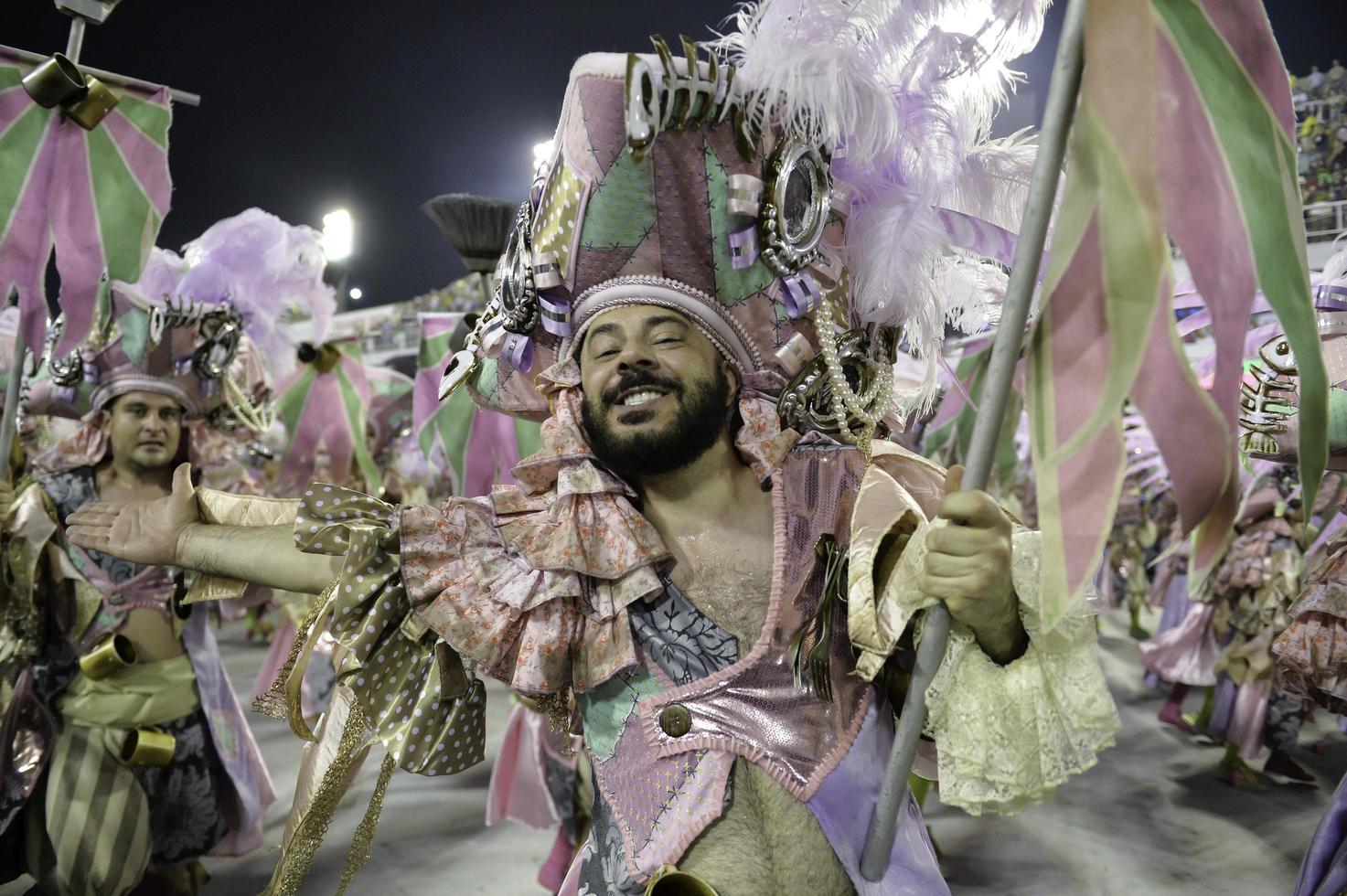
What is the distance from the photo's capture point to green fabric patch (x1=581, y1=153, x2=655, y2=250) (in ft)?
5.20

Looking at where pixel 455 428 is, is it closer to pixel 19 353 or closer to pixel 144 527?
pixel 19 353

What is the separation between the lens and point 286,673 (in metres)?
1.81

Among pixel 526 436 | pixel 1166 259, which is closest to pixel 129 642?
pixel 526 436

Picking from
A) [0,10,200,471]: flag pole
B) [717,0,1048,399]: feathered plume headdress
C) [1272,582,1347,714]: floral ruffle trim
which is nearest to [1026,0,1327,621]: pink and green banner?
[717,0,1048,399]: feathered plume headdress

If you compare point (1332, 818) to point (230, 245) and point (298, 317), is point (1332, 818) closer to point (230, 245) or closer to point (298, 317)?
point (230, 245)

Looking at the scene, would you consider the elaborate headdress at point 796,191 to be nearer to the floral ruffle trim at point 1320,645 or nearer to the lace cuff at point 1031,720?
the lace cuff at point 1031,720

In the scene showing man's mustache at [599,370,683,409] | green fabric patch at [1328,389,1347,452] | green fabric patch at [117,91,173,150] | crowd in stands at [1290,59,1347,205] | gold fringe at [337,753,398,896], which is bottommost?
gold fringe at [337,753,398,896]

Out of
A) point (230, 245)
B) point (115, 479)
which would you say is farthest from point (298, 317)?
point (115, 479)

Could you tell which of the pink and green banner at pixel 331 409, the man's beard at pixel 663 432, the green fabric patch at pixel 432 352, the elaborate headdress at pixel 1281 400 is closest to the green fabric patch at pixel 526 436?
the green fabric patch at pixel 432 352

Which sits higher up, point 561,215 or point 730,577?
point 561,215

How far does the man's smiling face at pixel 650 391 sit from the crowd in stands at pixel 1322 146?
839cm

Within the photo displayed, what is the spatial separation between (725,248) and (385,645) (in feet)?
2.88

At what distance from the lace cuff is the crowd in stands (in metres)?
8.52

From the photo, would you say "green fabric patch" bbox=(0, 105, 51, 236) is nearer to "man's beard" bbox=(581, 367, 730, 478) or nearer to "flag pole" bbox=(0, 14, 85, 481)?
"flag pole" bbox=(0, 14, 85, 481)
